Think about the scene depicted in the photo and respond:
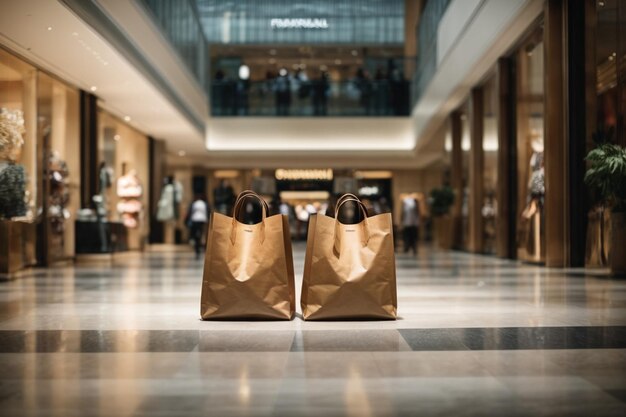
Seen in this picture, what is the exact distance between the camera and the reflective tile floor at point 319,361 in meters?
2.74

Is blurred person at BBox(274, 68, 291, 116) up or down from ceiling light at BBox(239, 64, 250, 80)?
down

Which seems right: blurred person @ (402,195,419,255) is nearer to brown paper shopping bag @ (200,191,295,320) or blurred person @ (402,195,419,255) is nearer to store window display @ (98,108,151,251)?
store window display @ (98,108,151,251)

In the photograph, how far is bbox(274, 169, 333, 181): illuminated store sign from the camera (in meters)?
33.1

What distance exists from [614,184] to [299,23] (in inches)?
878

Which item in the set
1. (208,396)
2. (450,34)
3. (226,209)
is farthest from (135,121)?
(208,396)

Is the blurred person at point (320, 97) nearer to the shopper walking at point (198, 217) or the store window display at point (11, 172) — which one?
the shopper walking at point (198, 217)

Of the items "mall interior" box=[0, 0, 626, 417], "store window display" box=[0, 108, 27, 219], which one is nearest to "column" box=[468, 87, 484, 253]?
"mall interior" box=[0, 0, 626, 417]

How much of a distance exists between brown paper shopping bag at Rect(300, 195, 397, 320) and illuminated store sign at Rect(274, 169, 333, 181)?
92.0ft

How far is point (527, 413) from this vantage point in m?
2.61

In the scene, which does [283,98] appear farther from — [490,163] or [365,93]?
[490,163]

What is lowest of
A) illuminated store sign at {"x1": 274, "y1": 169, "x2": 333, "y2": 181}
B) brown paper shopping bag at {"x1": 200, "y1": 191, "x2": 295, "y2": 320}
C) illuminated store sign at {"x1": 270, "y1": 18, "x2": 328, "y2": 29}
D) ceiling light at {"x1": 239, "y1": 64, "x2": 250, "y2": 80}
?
brown paper shopping bag at {"x1": 200, "y1": 191, "x2": 295, "y2": 320}

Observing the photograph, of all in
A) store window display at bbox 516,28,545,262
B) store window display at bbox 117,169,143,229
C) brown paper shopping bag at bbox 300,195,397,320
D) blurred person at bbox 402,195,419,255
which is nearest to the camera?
brown paper shopping bag at bbox 300,195,397,320

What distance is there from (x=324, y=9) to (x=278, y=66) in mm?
2920

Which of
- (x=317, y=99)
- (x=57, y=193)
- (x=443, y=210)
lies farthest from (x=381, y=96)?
(x=57, y=193)
